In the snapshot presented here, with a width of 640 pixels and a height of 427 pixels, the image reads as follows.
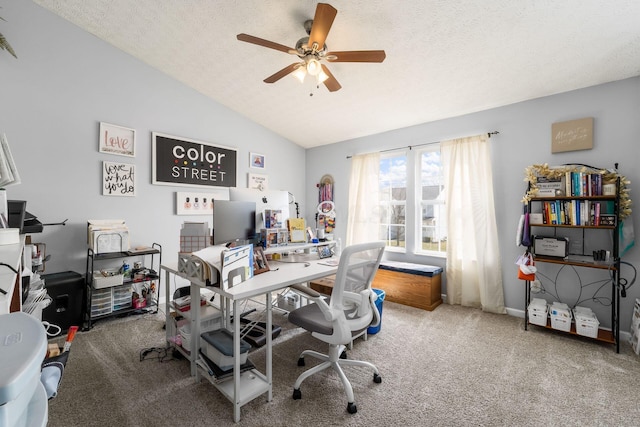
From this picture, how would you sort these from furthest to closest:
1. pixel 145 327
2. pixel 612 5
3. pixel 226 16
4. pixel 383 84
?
pixel 383 84, pixel 145 327, pixel 226 16, pixel 612 5

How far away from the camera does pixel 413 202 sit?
3875mm

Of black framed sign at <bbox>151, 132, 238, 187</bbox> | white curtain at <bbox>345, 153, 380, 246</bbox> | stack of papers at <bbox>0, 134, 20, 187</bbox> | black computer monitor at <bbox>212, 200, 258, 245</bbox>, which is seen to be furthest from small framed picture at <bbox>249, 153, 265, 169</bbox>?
stack of papers at <bbox>0, 134, 20, 187</bbox>

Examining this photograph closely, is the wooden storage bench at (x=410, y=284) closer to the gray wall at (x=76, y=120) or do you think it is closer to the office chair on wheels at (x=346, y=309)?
the office chair on wheels at (x=346, y=309)

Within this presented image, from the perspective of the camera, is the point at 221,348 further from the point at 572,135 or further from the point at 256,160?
the point at 572,135

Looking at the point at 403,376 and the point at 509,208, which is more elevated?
the point at 509,208

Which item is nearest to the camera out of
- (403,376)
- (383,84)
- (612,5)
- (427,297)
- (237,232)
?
(612,5)

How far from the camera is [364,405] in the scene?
171 centimetres

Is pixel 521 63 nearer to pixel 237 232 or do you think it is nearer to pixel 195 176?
pixel 237 232

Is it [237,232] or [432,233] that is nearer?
[237,232]

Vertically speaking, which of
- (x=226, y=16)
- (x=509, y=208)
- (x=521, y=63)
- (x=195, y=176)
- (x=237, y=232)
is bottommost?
(x=237, y=232)

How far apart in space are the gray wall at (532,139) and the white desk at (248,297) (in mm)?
2302

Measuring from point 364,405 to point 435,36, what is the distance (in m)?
2.74

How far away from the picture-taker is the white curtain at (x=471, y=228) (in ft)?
10.5

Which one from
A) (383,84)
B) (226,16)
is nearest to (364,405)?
(383,84)
